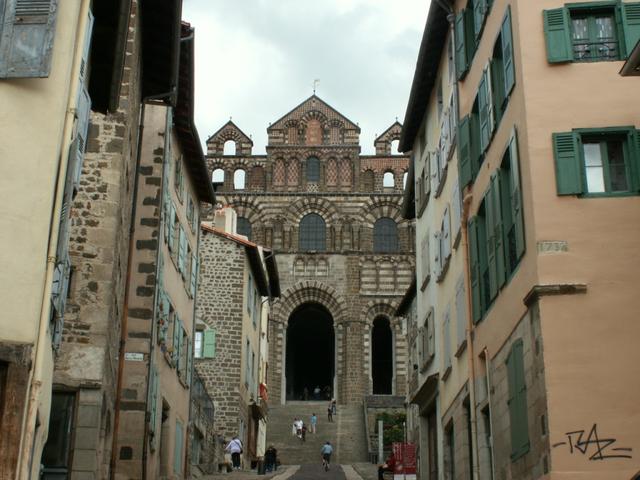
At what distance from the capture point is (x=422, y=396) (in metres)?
23.2

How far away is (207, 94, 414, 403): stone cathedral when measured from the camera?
2010 inches

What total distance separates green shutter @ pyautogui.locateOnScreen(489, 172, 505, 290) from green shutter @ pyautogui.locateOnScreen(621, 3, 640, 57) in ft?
8.46

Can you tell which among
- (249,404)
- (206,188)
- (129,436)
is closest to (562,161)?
(129,436)

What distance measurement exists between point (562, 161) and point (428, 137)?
34.4 ft

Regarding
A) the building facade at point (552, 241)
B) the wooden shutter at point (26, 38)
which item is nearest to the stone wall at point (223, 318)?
the building facade at point (552, 241)

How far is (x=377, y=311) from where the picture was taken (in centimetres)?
5169

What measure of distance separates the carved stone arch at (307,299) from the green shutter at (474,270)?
34736 millimetres

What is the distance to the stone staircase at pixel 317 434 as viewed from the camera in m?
37.4

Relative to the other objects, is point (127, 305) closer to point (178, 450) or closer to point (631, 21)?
point (178, 450)

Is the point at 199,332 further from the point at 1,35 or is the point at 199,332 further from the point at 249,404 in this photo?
the point at 1,35

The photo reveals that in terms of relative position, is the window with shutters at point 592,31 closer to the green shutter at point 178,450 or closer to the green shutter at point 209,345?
the green shutter at point 178,450

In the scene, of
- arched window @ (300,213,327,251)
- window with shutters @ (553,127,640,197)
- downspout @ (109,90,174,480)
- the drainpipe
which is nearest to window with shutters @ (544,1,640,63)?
window with shutters @ (553,127,640,197)

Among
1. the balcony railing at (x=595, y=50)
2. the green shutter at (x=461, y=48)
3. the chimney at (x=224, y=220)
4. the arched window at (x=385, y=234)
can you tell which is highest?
the arched window at (x=385, y=234)

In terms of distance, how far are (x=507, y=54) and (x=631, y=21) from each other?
67.1 inches
